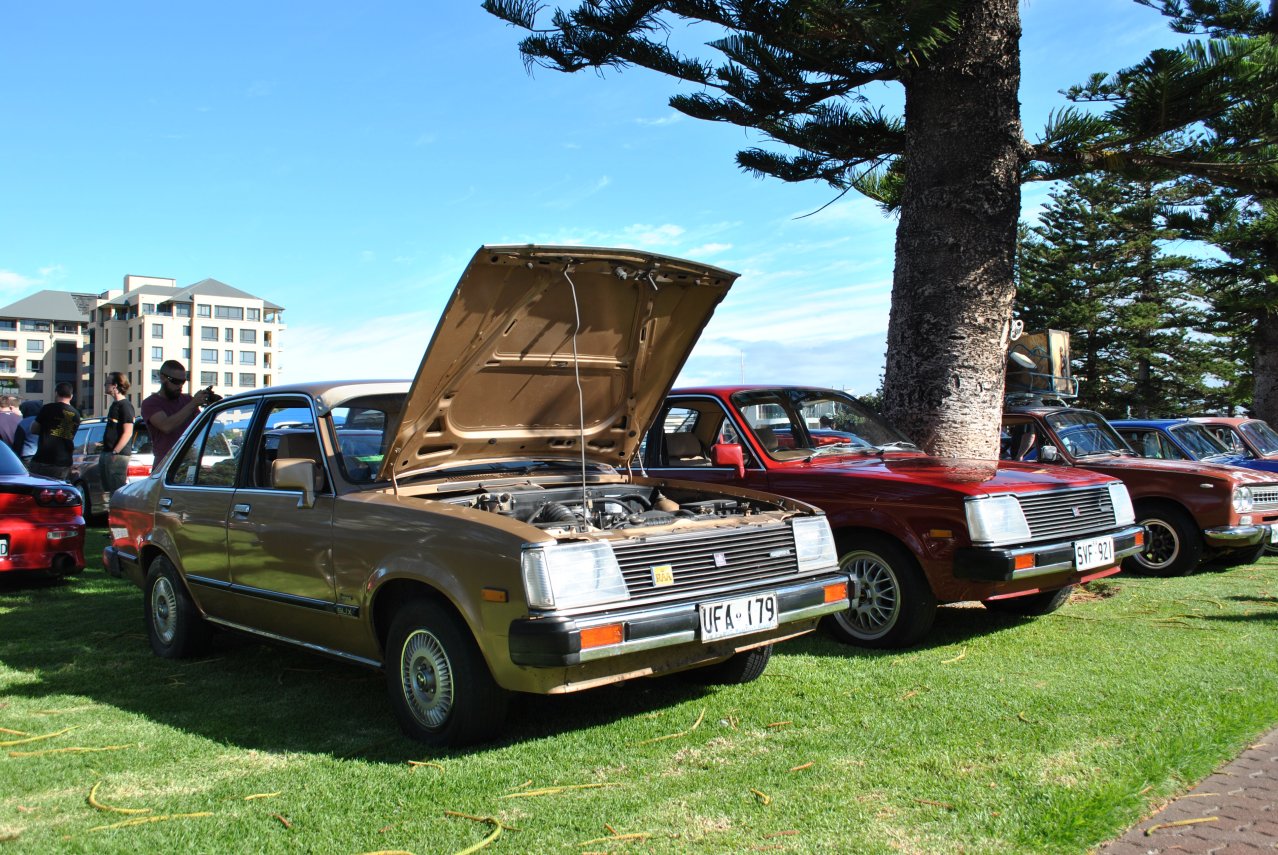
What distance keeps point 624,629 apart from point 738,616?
0.60 meters

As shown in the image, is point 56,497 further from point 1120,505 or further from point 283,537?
point 1120,505

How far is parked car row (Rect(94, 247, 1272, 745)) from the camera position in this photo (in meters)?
3.87

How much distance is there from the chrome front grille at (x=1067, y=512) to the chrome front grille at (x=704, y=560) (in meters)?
1.91

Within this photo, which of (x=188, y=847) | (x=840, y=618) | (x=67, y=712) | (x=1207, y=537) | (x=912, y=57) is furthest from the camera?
(x=1207, y=537)

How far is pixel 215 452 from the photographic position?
553 centimetres

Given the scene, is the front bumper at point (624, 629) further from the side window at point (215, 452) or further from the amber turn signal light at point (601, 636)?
the side window at point (215, 452)

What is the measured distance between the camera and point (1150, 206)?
1561 cm

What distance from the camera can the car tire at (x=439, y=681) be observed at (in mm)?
3877

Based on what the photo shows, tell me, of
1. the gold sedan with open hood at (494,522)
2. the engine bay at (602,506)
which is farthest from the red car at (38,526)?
the engine bay at (602,506)

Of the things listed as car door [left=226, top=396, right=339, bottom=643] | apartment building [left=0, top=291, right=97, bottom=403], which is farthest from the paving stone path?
apartment building [left=0, top=291, right=97, bottom=403]

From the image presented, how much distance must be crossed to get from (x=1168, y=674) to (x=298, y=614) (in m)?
4.27

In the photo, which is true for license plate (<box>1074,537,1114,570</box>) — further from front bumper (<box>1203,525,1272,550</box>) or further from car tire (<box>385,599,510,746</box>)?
car tire (<box>385,599,510,746</box>)

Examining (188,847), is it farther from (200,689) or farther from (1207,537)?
(1207,537)

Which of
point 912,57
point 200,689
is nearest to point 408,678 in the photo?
point 200,689
